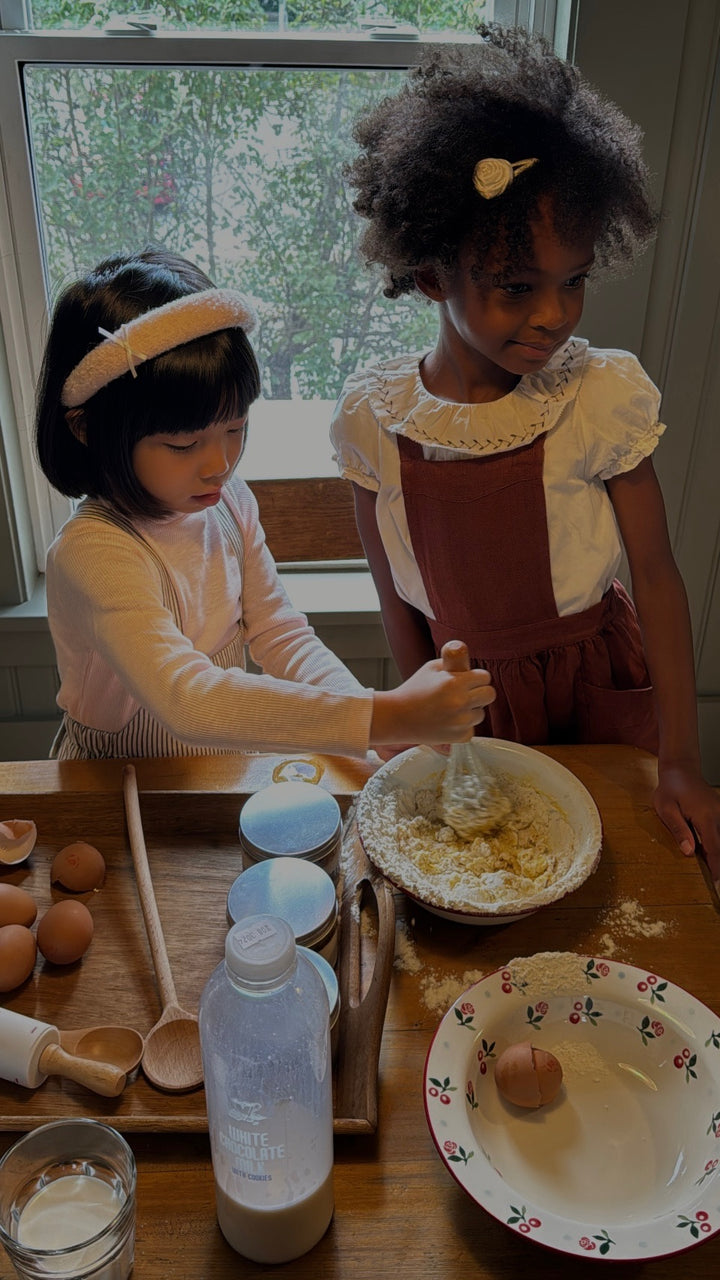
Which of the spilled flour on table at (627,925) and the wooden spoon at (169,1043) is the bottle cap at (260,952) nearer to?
the wooden spoon at (169,1043)

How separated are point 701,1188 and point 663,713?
63 cm

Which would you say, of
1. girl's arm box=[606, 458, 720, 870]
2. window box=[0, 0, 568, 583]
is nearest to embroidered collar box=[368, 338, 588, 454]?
girl's arm box=[606, 458, 720, 870]

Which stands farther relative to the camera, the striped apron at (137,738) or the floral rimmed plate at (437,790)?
the striped apron at (137,738)

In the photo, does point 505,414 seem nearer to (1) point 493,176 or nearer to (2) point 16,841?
(1) point 493,176

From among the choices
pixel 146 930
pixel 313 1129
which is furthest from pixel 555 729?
pixel 313 1129

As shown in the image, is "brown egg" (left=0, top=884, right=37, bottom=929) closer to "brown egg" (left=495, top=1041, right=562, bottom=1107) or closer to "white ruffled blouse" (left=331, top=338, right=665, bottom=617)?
"brown egg" (left=495, top=1041, right=562, bottom=1107)

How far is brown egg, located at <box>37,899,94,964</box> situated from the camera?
2.85 ft

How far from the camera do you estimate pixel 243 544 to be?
4.49ft

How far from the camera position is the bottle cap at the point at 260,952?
0.53 m

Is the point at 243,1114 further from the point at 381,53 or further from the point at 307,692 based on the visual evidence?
the point at 381,53

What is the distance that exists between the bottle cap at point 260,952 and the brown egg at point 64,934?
37 centimetres

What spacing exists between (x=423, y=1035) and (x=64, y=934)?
1.09ft

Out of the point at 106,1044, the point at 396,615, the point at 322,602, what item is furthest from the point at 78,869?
the point at 322,602

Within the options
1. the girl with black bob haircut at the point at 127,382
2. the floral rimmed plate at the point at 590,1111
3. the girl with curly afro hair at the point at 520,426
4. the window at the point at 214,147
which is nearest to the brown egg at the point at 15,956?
the floral rimmed plate at the point at 590,1111
